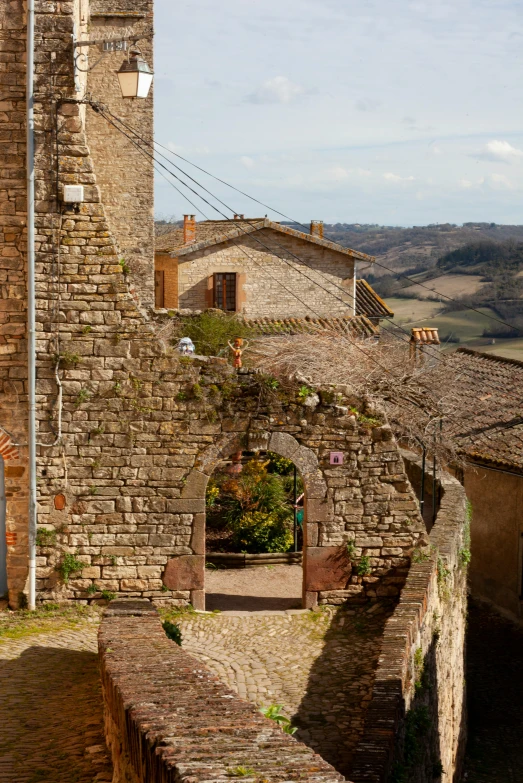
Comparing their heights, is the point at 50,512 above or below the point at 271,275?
below

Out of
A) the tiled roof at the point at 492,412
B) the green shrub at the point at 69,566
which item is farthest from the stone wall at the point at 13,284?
the tiled roof at the point at 492,412

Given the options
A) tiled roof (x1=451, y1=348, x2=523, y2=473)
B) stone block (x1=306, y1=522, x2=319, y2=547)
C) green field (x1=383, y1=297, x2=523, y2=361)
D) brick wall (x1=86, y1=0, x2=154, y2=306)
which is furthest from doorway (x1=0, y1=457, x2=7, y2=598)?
green field (x1=383, y1=297, x2=523, y2=361)

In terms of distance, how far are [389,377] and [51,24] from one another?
34.0 feet

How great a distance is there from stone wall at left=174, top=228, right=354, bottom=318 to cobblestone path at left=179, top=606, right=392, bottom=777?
19707 millimetres

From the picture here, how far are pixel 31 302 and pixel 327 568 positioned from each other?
178 inches

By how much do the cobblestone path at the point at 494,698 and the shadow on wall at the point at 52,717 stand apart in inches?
268

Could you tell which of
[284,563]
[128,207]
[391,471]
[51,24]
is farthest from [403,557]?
[128,207]

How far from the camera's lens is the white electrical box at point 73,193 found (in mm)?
10930

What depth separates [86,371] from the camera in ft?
36.7

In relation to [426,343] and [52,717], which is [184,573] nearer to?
[52,717]

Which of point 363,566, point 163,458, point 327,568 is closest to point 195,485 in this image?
point 163,458

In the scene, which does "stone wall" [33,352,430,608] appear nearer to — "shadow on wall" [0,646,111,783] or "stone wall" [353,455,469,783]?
"stone wall" [353,455,469,783]

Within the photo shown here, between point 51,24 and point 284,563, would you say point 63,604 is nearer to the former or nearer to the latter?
point 284,563

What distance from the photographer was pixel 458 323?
70.2m
